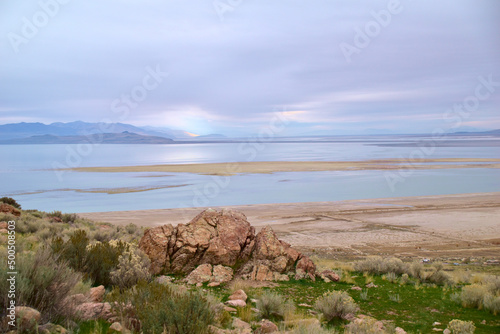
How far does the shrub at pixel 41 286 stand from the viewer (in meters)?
4.39

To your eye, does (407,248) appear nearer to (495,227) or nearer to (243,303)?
(495,227)

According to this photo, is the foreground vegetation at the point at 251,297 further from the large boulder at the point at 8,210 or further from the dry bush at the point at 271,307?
the large boulder at the point at 8,210

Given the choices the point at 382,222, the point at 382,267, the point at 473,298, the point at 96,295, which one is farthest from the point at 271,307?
the point at 382,222

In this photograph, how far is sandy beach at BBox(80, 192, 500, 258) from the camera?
54.6 feet

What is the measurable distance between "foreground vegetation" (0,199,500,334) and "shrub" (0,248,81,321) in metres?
0.01

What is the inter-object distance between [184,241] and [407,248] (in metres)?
10.8

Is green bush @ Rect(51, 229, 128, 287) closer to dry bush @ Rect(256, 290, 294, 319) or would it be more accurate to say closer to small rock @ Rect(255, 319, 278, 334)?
dry bush @ Rect(256, 290, 294, 319)

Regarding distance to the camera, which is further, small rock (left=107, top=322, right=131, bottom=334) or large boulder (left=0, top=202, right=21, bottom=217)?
large boulder (left=0, top=202, right=21, bottom=217)

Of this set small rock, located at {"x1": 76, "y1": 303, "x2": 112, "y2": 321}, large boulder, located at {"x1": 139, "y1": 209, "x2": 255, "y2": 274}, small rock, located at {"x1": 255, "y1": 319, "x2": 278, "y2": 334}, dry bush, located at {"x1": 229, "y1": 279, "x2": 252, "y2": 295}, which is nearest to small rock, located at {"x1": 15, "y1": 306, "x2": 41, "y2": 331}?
small rock, located at {"x1": 76, "y1": 303, "x2": 112, "y2": 321}

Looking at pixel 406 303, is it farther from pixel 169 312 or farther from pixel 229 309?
pixel 169 312

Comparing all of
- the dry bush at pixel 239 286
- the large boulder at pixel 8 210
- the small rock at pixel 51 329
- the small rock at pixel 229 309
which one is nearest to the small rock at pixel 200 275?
the dry bush at pixel 239 286

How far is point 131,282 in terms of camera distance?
686cm

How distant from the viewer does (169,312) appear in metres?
4.27

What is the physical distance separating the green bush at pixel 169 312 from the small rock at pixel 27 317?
962 millimetres
